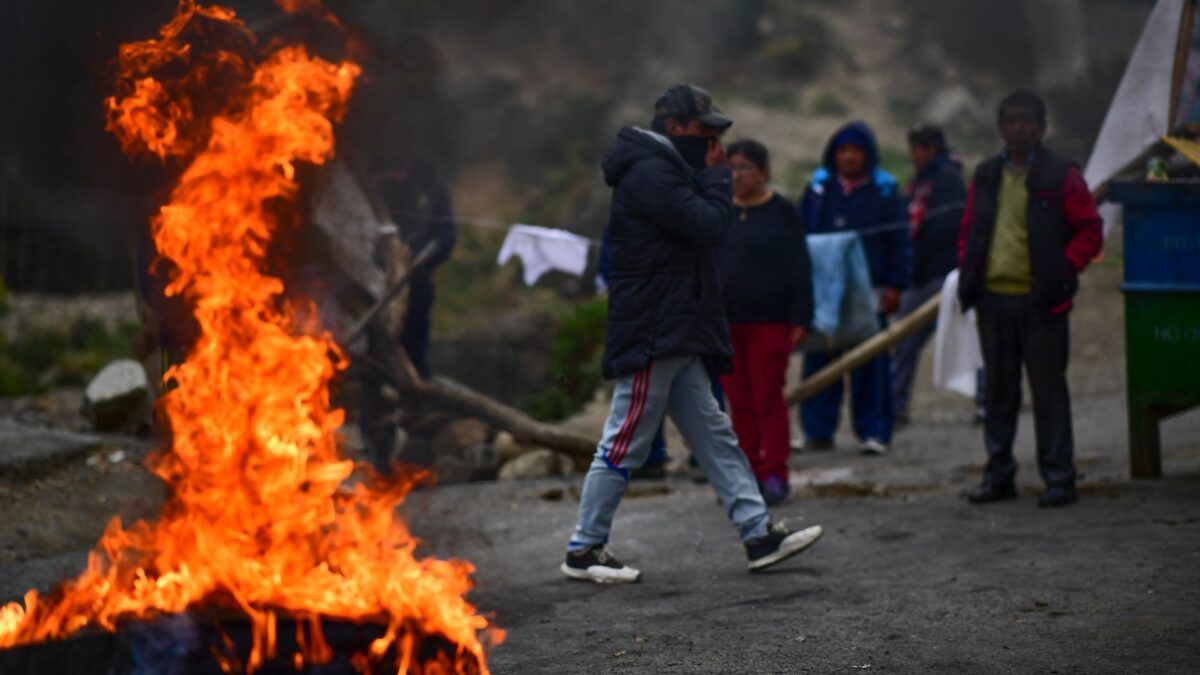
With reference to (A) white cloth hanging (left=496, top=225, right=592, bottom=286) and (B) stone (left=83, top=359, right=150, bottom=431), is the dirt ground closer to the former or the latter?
(B) stone (left=83, top=359, right=150, bottom=431)

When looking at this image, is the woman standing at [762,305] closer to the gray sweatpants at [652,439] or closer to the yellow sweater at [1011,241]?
the yellow sweater at [1011,241]

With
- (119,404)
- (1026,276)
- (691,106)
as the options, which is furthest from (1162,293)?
(119,404)

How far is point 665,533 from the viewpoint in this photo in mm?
6418

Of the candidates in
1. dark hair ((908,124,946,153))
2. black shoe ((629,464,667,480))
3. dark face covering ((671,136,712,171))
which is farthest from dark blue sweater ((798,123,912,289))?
dark face covering ((671,136,712,171))

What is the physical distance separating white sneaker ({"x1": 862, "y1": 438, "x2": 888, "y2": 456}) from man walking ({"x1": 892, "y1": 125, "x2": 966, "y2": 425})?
2.14 feet

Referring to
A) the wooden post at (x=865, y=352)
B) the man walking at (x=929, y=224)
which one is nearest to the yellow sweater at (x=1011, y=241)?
the wooden post at (x=865, y=352)

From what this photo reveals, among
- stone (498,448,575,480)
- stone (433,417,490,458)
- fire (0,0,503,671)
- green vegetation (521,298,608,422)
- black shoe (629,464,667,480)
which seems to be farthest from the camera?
green vegetation (521,298,608,422)

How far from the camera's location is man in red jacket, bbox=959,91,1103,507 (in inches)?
248

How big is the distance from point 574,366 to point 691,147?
6.47m

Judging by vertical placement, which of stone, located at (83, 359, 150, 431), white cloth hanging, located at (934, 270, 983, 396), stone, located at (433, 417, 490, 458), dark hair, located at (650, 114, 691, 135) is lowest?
stone, located at (433, 417, 490, 458)

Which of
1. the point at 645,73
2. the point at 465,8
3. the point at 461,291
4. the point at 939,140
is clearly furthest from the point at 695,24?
the point at 939,140

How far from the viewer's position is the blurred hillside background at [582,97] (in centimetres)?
1188

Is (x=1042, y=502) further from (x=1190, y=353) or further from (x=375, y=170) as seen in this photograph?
(x=375, y=170)

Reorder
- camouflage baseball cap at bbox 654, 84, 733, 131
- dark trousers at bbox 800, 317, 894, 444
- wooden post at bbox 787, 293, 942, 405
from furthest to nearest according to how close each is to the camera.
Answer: dark trousers at bbox 800, 317, 894, 444 → wooden post at bbox 787, 293, 942, 405 → camouflage baseball cap at bbox 654, 84, 733, 131
